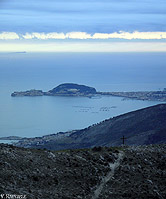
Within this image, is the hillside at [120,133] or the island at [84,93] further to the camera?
the island at [84,93]

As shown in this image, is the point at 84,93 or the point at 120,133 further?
the point at 84,93

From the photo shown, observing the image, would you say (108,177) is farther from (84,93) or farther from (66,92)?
(66,92)

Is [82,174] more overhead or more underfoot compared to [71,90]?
more underfoot

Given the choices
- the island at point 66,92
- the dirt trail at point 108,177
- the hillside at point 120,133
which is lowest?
the hillside at point 120,133

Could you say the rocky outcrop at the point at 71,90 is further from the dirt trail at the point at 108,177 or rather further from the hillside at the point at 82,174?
the hillside at the point at 82,174

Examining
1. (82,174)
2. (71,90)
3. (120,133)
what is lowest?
(120,133)

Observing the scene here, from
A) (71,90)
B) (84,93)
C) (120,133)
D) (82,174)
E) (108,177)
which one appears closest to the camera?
(82,174)

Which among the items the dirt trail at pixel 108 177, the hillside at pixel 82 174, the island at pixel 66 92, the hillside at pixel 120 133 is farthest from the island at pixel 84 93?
the hillside at pixel 82 174

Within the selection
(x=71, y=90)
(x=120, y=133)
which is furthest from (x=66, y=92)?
(x=120, y=133)

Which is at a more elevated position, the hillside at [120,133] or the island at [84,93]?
the island at [84,93]
